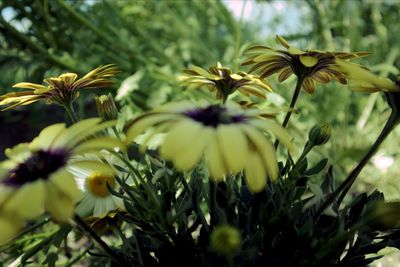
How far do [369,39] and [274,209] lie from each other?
1829 millimetres

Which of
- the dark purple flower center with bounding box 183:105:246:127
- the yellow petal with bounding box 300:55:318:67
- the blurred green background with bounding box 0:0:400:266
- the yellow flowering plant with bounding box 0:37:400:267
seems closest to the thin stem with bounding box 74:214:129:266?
the yellow flowering plant with bounding box 0:37:400:267

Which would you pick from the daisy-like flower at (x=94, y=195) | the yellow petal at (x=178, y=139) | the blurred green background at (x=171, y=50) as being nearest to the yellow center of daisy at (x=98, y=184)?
the daisy-like flower at (x=94, y=195)

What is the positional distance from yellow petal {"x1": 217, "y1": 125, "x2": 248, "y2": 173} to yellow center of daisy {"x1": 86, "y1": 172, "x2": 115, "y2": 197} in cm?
24

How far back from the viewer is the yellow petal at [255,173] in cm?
28

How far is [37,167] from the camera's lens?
301 mm

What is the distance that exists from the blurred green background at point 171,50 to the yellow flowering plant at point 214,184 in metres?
0.42

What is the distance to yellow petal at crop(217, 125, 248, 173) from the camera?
0.27 meters

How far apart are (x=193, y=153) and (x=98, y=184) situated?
0.85ft

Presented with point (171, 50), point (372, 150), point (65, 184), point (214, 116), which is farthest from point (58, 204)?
point (171, 50)

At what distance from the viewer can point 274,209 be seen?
37 cm

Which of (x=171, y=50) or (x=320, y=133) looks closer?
(x=320, y=133)

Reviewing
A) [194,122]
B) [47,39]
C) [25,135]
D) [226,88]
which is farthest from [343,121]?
[194,122]

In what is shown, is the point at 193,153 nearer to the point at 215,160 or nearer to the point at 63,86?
the point at 215,160

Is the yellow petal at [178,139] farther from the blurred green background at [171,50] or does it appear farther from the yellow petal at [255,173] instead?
the blurred green background at [171,50]
